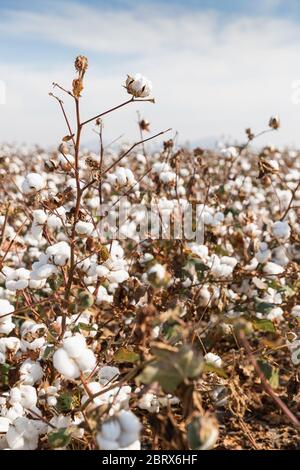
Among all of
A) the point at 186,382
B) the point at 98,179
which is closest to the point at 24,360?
the point at 98,179

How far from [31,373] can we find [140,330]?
0.72m

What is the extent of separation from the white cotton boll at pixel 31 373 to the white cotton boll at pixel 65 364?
1.76ft

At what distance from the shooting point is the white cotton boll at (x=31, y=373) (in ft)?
5.26

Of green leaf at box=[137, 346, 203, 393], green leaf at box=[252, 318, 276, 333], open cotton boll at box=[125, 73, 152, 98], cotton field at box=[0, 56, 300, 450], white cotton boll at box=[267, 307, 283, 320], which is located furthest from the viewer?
white cotton boll at box=[267, 307, 283, 320]

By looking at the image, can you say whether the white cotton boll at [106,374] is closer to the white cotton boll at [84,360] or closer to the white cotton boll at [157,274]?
the white cotton boll at [84,360]

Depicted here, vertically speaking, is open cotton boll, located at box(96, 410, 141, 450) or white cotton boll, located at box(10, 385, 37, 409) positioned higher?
white cotton boll, located at box(10, 385, 37, 409)

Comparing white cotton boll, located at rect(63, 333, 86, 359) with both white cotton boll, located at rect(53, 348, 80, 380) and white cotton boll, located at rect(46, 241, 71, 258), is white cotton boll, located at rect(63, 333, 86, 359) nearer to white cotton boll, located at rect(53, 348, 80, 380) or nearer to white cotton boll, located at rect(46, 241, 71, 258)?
white cotton boll, located at rect(53, 348, 80, 380)

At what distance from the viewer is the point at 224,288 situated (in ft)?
7.76

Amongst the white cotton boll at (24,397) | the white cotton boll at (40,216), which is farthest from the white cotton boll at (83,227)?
the white cotton boll at (24,397)

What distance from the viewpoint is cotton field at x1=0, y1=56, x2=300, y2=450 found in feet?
3.37

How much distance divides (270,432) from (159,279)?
1534 millimetres

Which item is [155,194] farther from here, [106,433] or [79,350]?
[106,433]

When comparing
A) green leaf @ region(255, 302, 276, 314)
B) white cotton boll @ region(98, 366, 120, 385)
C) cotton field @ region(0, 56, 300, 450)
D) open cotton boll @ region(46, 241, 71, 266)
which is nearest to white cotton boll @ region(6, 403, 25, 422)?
cotton field @ region(0, 56, 300, 450)
